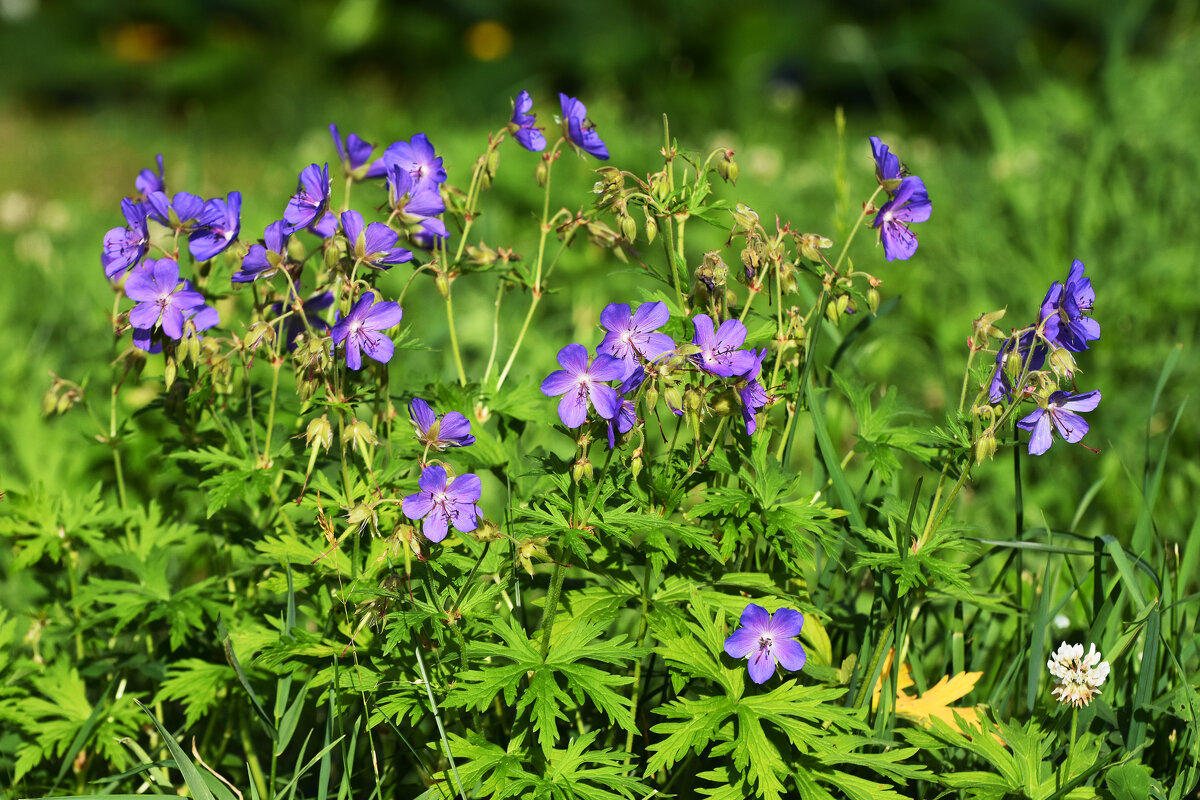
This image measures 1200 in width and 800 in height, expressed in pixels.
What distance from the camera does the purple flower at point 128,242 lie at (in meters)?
1.61

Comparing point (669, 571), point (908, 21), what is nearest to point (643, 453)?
point (669, 571)

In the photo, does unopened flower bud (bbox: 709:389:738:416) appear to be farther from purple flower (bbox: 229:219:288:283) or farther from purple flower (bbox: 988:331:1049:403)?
purple flower (bbox: 229:219:288:283)

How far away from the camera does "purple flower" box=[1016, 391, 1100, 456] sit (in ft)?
4.74

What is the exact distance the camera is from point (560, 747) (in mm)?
1730

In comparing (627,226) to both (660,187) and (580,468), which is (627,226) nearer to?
(660,187)

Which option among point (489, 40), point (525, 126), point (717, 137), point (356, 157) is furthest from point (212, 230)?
point (489, 40)

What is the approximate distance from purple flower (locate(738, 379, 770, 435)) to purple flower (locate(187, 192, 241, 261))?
82cm

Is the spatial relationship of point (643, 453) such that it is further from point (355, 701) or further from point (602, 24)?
point (602, 24)

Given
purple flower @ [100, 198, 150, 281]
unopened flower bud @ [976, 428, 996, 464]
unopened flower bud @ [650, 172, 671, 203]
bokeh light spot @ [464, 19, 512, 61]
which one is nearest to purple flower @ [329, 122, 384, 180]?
purple flower @ [100, 198, 150, 281]

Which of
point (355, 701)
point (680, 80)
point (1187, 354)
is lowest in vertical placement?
point (355, 701)

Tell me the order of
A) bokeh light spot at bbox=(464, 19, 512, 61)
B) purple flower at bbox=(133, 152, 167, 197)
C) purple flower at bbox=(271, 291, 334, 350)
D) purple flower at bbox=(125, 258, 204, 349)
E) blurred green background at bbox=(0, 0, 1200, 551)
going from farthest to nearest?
bokeh light spot at bbox=(464, 19, 512, 61) < blurred green background at bbox=(0, 0, 1200, 551) < purple flower at bbox=(271, 291, 334, 350) < purple flower at bbox=(133, 152, 167, 197) < purple flower at bbox=(125, 258, 204, 349)

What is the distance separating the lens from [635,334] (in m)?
1.41

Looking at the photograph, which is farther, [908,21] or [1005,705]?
[908,21]

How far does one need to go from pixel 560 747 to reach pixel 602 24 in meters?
6.70
